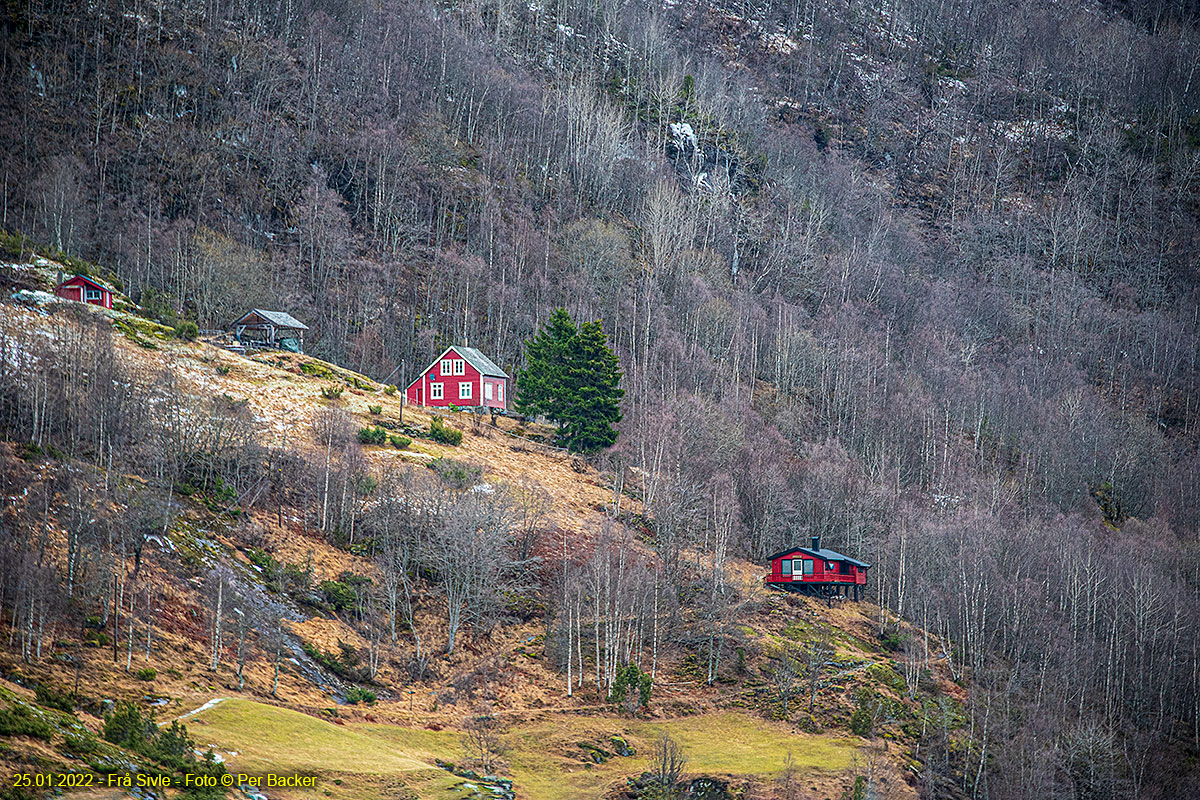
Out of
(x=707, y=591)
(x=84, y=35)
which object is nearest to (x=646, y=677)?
(x=707, y=591)

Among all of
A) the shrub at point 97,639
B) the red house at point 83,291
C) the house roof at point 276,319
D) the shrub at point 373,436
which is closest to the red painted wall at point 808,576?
the shrub at point 373,436

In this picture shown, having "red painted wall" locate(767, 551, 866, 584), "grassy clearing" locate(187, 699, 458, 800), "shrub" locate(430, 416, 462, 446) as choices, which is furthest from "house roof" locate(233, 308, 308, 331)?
"grassy clearing" locate(187, 699, 458, 800)

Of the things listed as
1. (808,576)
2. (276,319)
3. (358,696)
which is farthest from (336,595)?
(276,319)

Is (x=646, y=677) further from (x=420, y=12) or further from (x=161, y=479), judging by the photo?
(x=420, y=12)

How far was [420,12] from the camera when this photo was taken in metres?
172

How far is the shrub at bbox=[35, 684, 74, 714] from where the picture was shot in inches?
1319

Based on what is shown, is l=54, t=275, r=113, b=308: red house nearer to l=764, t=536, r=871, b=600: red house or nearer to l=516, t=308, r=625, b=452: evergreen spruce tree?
l=516, t=308, r=625, b=452: evergreen spruce tree

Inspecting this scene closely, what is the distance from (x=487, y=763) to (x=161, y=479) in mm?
24262

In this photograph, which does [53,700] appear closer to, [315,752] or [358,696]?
[315,752]

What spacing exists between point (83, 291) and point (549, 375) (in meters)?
35.8

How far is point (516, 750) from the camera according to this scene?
148 ft

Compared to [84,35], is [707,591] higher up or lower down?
lower down

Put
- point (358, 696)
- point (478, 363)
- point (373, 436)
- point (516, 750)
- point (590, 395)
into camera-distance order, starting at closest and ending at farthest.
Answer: point (516, 750) < point (358, 696) < point (373, 436) < point (590, 395) < point (478, 363)

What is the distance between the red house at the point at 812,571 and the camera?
7131 centimetres
